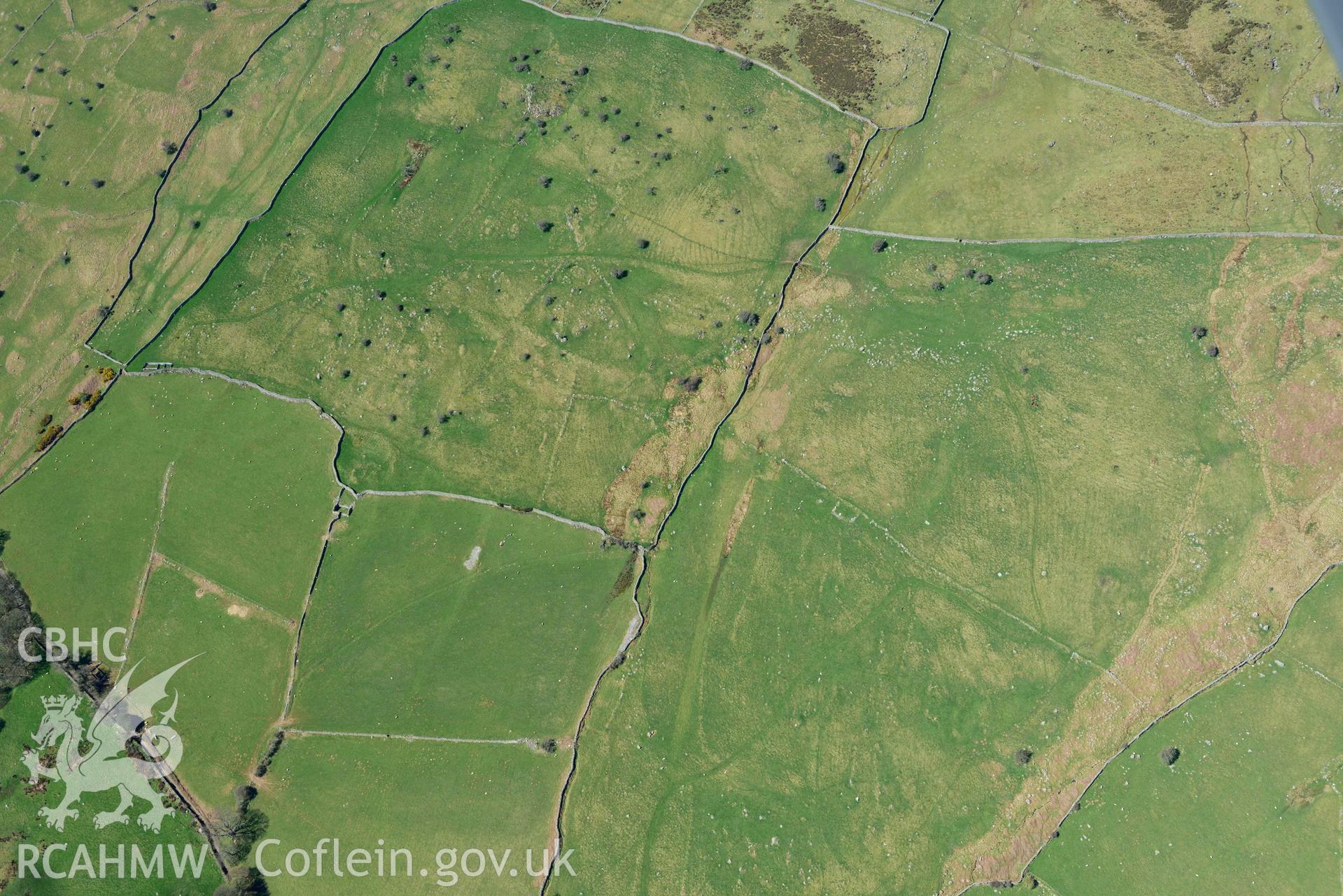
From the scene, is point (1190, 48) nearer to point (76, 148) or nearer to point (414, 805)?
point (414, 805)

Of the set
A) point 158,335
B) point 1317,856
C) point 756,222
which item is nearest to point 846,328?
point 756,222

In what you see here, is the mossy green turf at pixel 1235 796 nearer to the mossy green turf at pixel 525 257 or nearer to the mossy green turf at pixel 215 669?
the mossy green turf at pixel 525 257

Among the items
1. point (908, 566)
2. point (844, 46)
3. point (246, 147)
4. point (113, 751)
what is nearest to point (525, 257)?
point (246, 147)

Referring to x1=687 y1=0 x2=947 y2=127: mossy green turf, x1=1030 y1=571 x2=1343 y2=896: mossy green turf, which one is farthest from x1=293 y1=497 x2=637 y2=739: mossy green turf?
x1=687 y1=0 x2=947 y2=127: mossy green turf

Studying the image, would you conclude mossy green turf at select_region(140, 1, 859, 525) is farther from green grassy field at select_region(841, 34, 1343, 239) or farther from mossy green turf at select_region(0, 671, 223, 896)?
mossy green turf at select_region(0, 671, 223, 896)

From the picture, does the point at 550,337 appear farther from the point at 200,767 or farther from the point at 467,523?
the point at 200,767

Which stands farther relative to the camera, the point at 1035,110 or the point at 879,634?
the point at 1035,110

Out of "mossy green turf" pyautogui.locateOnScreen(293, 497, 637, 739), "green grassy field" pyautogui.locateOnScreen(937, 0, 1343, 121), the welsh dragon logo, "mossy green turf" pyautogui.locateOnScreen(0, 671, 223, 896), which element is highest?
"green grassy field" pyautogui.locateOnScreen(937, 0, 1343, 121)
